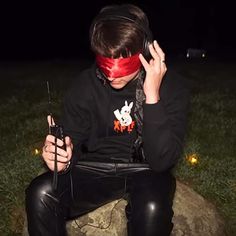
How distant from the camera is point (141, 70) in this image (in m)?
3.83

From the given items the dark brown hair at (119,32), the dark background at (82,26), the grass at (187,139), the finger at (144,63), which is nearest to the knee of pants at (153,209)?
the finger at (144,63)

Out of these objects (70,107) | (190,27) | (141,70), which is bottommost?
(190,27)

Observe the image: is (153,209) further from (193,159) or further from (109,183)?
(193,159)

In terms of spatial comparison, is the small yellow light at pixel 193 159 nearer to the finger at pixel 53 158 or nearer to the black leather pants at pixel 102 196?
the black leather pants at pixel 102 196

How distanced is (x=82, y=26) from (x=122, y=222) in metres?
23.0

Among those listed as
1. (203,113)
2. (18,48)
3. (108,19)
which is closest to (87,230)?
(108,19)

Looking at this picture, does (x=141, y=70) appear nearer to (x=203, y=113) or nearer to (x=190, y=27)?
(x=203, y=113)

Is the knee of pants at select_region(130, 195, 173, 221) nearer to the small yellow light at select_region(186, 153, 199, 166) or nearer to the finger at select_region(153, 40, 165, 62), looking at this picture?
the finger at select_region(153, 40, 165, 62)

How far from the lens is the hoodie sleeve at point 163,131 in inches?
135

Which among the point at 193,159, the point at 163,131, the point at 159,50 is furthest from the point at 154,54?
the point at 193,159

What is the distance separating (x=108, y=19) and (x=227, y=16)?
22.3 metres

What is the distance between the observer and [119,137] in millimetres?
3986

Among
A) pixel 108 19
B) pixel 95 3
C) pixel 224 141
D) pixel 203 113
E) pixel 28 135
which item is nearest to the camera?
pixel 108 19

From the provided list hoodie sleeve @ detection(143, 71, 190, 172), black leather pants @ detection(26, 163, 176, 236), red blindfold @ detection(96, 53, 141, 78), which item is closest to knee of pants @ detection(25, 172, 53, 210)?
black leather pants @ detection(26, 163, 176, 236)
